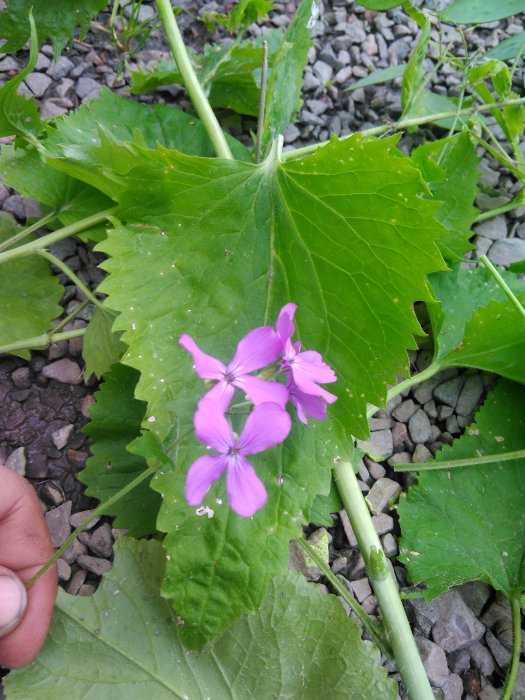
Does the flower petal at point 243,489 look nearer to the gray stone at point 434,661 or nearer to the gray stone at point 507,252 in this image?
the gray stone at point 434,661

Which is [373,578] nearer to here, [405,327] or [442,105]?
[405,327]

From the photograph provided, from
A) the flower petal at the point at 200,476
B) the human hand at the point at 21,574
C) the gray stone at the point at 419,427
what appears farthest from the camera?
the gray stone at the point at 419,427

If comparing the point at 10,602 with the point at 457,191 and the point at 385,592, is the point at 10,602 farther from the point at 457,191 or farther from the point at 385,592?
the point at 457,191

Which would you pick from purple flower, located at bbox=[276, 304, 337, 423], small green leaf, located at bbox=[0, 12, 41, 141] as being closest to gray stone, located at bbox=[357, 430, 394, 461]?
purple flower, located at bbox=[276, 304, 337, 423]

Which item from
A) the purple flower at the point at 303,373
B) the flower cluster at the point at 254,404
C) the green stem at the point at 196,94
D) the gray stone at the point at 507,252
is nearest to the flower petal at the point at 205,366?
the flower cluster at the point at 254,404

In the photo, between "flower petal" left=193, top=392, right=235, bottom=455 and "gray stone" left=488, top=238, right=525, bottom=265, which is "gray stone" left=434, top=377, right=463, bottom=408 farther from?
"flower petal" left=193, top=392, right=235, bottom=455

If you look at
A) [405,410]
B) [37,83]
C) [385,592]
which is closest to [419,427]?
[405,410]
